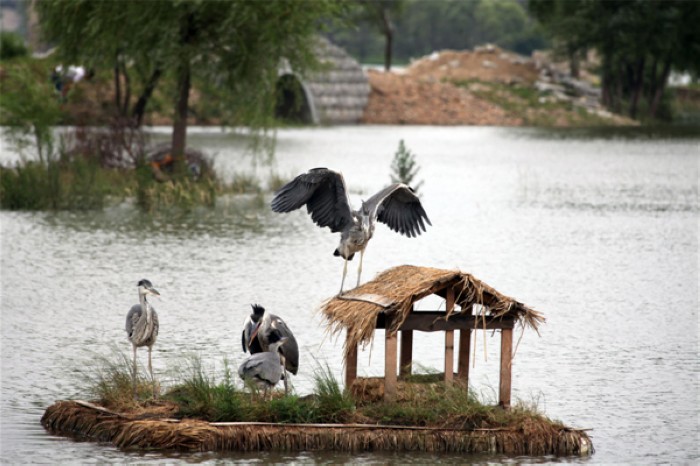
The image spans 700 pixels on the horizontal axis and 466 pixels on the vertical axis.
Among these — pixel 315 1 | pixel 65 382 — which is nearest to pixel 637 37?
pixel 315 1

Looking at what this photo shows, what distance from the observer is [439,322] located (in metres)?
11.2

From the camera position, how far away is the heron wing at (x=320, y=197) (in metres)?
11.8

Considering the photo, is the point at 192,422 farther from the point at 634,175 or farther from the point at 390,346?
the point at 634,175

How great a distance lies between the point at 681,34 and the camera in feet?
231

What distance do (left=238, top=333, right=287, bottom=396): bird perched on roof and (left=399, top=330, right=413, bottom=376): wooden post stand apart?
1679 millimetres

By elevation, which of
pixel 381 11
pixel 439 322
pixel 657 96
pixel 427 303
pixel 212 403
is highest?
pixel 381 11

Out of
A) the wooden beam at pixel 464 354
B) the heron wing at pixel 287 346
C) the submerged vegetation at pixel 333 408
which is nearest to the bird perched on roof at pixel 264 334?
the heron wing at pixel 287 346

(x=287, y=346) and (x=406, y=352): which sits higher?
(x=287, y=346)

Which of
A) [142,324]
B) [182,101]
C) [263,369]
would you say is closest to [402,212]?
[263,369]

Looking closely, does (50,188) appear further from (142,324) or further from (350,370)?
(350,370)

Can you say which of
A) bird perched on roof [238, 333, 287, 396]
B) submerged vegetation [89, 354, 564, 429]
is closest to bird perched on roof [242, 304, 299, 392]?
bird perched on roof [238, 333, 287, 396]

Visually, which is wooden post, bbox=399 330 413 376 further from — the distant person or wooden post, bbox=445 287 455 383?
the distant person

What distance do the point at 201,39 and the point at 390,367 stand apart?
20.6m

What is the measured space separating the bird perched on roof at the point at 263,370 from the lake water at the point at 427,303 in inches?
27.3
